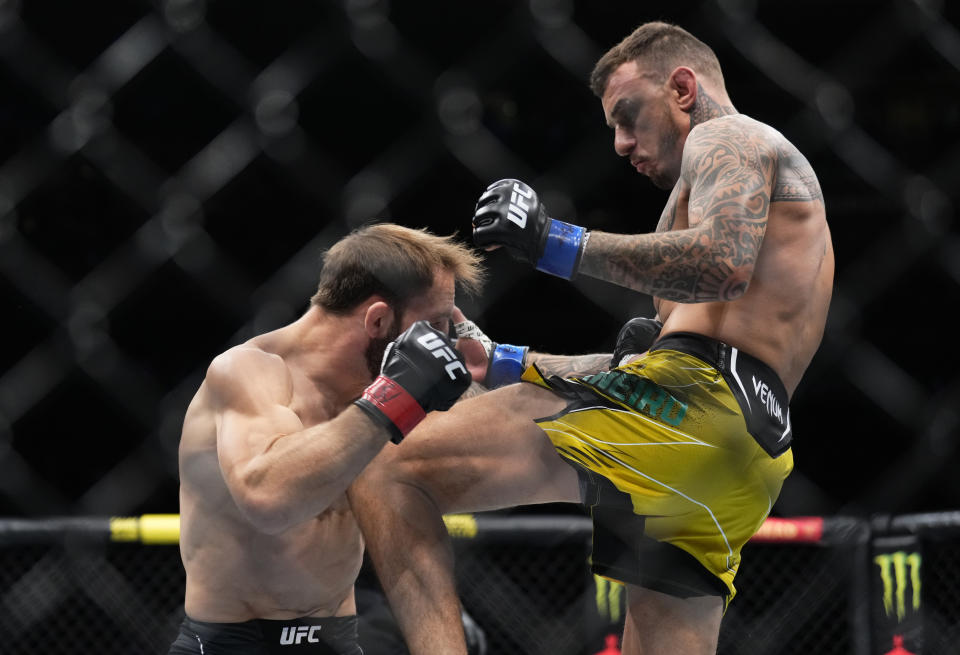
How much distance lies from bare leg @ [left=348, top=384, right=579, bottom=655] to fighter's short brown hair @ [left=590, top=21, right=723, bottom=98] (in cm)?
66

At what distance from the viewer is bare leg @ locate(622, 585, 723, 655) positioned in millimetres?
1827

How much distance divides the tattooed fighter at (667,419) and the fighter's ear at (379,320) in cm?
19

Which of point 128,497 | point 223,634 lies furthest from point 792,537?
point 128,497

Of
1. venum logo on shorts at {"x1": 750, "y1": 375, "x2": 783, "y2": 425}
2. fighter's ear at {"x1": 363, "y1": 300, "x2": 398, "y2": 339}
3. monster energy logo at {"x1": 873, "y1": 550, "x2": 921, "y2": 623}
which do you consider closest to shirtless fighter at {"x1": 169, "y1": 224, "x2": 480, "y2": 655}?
fighter's ear at {"x1": 363, "y1": 300, "x2": 398, "y2": 339}

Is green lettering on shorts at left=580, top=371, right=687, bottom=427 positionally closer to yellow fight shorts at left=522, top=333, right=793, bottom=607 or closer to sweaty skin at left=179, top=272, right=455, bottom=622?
yellow fight shorts at left=522, top=333, right=793, bottom=607

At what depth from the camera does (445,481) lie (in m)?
1.74

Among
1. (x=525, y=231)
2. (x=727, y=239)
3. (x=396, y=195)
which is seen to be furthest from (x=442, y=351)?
(x=396, y=195)

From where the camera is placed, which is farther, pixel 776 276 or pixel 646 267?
pixel 776 276

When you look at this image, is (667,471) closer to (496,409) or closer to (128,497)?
(496,409)

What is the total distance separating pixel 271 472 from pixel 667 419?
63 cm

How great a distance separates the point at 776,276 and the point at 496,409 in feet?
1.71

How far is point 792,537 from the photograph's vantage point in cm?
285

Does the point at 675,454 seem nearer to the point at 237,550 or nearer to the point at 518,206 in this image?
the point at 518,206

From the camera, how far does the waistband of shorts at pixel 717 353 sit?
1.75 m
